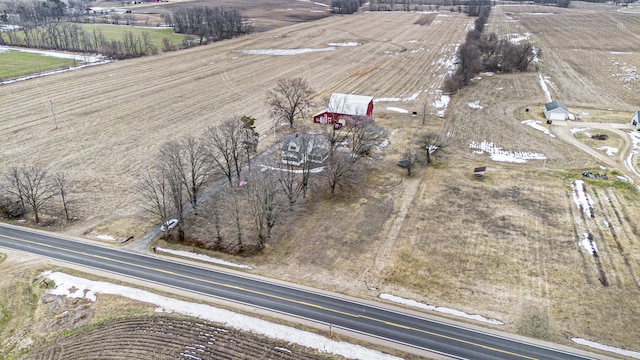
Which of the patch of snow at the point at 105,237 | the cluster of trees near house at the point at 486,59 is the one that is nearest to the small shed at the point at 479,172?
the cluster of trees near house at the point at 486,59

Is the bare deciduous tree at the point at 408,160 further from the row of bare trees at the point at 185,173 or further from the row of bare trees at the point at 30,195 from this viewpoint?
the row of bare trees at the point at 30,195

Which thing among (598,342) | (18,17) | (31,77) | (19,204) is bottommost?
(598,342)

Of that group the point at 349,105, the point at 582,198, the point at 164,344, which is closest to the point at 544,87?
the point at 349,105

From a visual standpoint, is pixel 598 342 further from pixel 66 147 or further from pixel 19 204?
pixel 66 147

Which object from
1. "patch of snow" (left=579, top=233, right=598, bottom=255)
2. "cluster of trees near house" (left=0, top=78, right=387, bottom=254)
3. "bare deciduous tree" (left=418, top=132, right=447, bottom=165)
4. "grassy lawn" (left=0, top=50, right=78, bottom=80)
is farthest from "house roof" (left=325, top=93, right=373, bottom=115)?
"grassy lawn" (left=0, top=50, right=78, bottom=80)

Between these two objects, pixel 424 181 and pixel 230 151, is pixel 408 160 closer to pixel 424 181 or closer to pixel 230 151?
pixel 424 181

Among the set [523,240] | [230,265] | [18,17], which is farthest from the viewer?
[18,17]

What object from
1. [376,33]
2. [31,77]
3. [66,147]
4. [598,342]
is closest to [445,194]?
[598,342]
